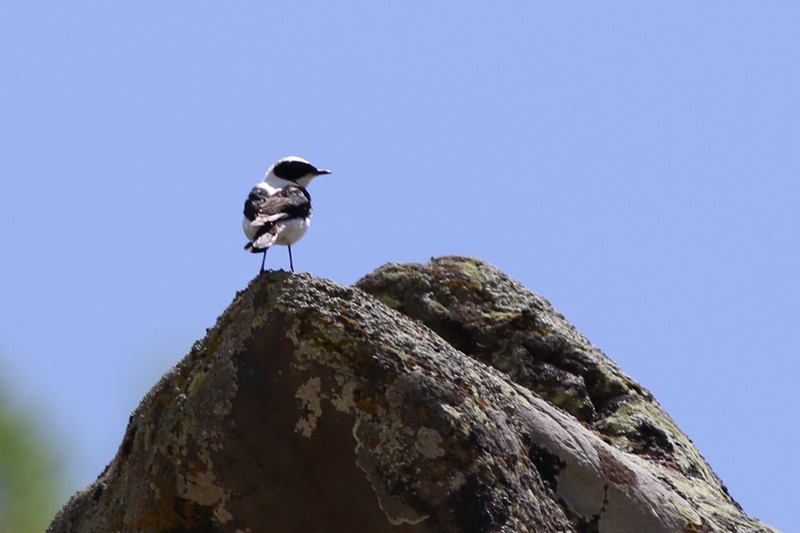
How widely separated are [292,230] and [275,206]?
18 centimetres

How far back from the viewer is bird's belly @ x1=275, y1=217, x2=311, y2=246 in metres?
6.64

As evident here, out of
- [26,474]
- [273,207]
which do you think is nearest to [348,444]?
[273,207]

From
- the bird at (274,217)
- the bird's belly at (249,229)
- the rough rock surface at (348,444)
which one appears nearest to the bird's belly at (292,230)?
the bird at (274,217)

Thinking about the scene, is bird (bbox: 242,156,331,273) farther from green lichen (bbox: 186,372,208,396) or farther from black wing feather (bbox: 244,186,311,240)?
green lichen (bbox: 186,372,208,396)

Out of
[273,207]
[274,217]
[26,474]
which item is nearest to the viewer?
[274,217]

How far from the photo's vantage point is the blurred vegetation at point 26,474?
64.2ft

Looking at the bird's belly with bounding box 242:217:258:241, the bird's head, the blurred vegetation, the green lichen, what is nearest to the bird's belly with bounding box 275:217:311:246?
the bird's belly with bounding box 242:217:258:241

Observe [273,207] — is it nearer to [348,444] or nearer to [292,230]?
[292,230]

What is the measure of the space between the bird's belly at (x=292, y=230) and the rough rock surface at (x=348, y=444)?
129cm

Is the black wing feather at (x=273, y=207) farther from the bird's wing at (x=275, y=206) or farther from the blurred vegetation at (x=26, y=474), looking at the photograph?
the blurred vegetation at (x=26, y=474)

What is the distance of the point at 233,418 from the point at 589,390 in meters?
2.89

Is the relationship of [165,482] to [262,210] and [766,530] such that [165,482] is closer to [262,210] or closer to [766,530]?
[262,210]

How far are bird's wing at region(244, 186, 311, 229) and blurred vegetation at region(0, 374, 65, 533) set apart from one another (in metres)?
13.9

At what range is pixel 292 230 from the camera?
6746 mm
